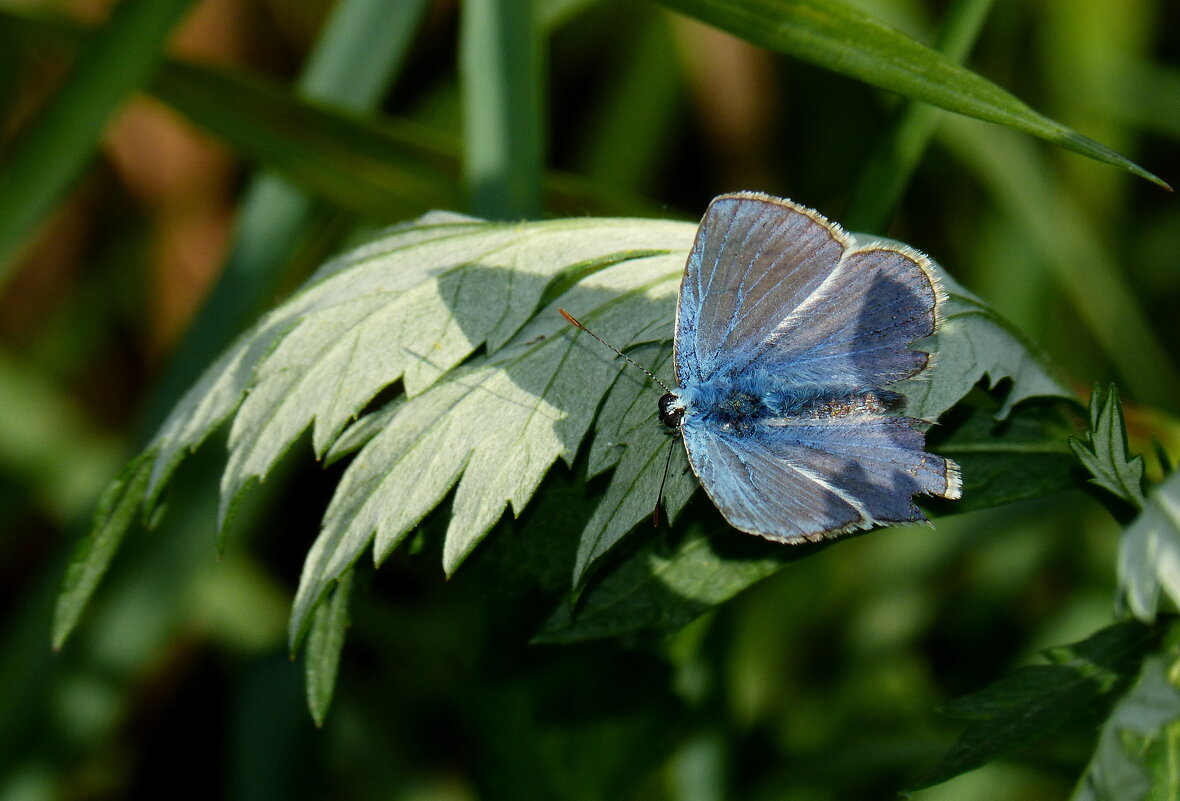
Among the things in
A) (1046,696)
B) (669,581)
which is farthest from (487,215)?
(1046,696)

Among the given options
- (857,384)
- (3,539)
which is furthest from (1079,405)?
(3,539)

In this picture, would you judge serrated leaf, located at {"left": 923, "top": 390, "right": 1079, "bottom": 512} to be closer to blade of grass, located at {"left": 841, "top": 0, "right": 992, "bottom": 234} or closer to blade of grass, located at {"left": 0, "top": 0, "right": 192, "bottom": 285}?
blade of grass, located at {"left": 841, "top": 0, "right": 992, "bottom": 234}

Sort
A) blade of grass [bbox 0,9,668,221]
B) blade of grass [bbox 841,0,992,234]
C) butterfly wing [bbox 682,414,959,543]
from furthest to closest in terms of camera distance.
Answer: blade of grass [bbox 0,9,668,221], blade of grass [bbox 841,0,992,234], butterfly wing [bbox 682,414,959,543]

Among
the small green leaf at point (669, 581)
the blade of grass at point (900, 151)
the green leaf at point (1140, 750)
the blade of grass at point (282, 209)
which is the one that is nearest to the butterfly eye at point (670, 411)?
the small green leaf at point (669, 581)

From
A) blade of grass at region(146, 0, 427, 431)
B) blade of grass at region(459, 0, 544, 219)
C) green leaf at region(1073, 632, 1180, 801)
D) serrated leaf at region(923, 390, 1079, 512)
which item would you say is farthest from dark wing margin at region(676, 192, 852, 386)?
blade of grass at region(146, 0, 427, 431)

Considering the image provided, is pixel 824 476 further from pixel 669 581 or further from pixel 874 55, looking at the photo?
pixel 874 55

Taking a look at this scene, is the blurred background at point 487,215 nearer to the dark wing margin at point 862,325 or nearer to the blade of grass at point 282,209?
the blade of grass at point 282,209
